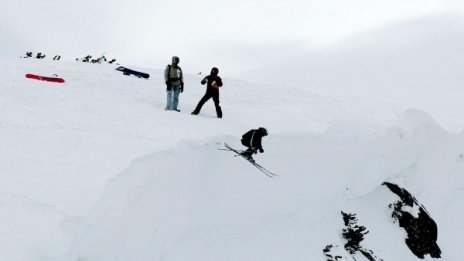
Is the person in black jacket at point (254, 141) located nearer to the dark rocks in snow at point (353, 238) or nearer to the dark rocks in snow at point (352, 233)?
the dark rocks in snow at point (353, 238)

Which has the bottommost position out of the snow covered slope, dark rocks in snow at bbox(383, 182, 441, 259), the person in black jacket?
dark rocks in snow at bbox(383, 182, 441, 259)

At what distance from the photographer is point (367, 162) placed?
37.2 ft

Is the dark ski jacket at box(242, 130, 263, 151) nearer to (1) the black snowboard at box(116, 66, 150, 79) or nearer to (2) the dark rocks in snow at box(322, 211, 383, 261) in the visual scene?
(2) the dark rocks in snow at box(322, 211, 383, 261)

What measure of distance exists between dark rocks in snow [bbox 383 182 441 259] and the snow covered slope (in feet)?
1.07

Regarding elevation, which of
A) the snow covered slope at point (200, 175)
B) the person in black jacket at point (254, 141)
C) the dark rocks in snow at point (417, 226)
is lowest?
the dark rocks in snow at point (417, 226)

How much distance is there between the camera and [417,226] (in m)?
11.6

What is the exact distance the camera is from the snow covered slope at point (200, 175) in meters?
6.01

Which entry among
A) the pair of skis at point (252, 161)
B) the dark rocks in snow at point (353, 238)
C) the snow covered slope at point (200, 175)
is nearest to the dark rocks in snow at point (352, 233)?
the dark rocks in snow at point (353, 238)

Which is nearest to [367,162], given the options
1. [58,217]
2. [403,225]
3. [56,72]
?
[403,225]

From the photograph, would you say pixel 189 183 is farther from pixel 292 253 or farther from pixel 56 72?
pixel 56 72

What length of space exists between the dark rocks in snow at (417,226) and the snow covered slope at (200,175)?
1.07 feet

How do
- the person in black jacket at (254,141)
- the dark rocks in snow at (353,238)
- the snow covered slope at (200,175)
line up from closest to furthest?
the snow covered slope at (200,175), the person in black jacket at (254,141), the dark rocks in snow at (353,238)

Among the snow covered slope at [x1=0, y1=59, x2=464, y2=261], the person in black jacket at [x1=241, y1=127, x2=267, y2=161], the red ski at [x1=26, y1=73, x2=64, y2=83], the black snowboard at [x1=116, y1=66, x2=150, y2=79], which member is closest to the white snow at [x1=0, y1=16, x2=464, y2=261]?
the snow covered slope at [x1=0, y1=59, x2=464, y2=261]

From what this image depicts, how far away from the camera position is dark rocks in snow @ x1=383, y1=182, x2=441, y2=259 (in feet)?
37.1
